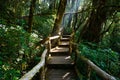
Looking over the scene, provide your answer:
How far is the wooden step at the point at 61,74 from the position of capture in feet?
26.9

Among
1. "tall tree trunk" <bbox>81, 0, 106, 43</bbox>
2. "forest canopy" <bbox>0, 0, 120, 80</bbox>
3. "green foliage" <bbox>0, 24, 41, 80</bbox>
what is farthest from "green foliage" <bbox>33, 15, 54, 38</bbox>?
"green foliage" <bbox>0, 24, 41, 80</bbox>

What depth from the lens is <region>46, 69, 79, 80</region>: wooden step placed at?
8189mm

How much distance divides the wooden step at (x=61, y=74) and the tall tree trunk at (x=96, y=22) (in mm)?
4361

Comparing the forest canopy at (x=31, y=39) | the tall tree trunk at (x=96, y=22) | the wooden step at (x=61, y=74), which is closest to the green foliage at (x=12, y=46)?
the forest canopy at (x=31, y=39)

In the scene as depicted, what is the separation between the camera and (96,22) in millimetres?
12945

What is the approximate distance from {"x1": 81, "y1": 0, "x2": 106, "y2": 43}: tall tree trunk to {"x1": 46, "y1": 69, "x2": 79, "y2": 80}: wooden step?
172 inches

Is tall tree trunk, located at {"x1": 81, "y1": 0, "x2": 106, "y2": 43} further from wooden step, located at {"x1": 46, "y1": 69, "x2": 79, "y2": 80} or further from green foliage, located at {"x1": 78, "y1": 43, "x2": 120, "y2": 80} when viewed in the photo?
wooden step, located at {"x1": 46, "y1": 69, "x2": 79, "y2": 80}

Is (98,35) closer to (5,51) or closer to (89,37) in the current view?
(89,37)

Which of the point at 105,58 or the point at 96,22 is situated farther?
the point at 96,22

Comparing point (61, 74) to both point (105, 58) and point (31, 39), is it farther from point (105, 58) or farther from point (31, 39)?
point (105, 58)

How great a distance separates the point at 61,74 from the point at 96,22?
205 inches

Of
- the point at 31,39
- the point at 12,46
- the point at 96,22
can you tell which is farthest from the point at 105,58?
the point at 12,46

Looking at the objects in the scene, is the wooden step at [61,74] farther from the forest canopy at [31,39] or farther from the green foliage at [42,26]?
the green foliage at [42,26]

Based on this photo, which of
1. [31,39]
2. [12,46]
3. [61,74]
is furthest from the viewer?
[31,39]
